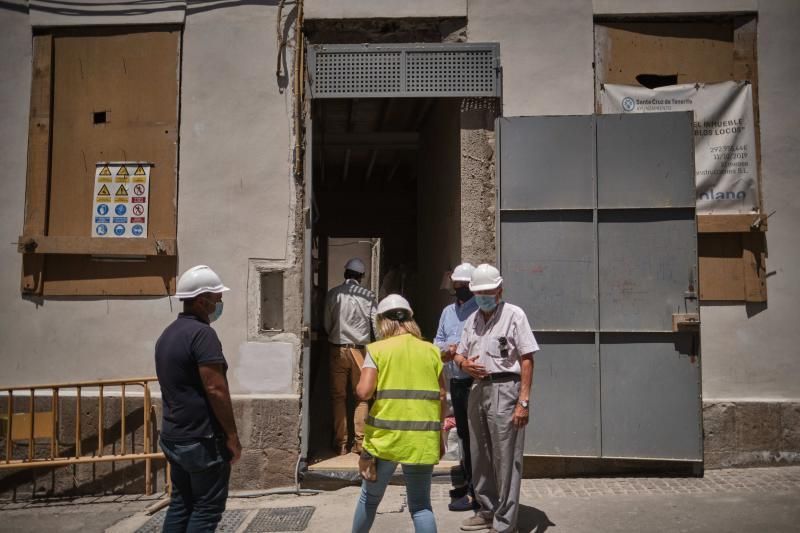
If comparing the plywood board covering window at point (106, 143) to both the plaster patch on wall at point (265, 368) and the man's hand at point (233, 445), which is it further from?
the man's hand at point (233, 445)

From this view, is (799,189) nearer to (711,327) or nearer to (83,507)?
(711,327)

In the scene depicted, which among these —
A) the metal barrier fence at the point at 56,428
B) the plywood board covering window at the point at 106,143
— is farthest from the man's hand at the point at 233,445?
the plywood board covering window at the point at 106,143

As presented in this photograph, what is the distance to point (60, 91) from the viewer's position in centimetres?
655

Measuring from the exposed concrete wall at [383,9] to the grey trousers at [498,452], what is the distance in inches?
141

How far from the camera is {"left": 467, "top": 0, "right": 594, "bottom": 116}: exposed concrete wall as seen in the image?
6.35 metres

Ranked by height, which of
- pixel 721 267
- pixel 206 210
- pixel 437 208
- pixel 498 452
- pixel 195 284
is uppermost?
pixel 437 208

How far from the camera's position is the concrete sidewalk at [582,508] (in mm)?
4887

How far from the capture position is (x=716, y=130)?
6312 millimetres

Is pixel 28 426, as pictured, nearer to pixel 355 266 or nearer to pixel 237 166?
pixel 237 166

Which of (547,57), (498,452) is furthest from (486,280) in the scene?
(547,57)

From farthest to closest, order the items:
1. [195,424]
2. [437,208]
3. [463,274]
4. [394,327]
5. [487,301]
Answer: [437,208] → [463,274] → [487,301] → [394,327] → [195,424]

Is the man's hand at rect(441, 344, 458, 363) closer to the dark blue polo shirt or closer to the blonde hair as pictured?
the blonde hair

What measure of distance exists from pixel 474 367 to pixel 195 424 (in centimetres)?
202

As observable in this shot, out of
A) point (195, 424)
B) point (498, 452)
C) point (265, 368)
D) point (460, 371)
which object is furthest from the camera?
point (265, 368)
